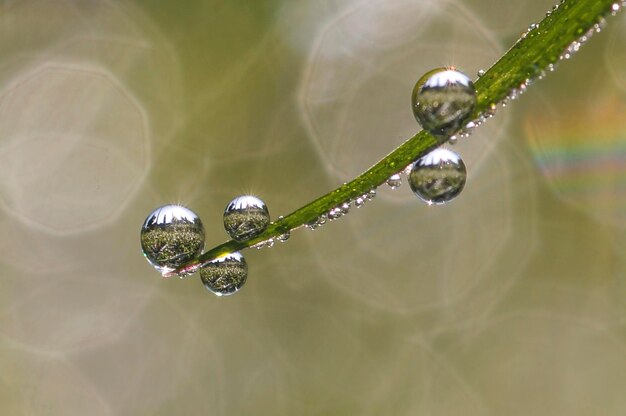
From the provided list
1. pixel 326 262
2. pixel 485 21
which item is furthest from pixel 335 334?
pixel 485 21

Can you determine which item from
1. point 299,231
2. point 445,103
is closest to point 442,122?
point 445,103

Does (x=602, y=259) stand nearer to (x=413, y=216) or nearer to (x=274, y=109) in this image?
(x=413, y=216)

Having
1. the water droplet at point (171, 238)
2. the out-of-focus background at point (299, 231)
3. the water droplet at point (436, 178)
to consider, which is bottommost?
the water droplet at point (436, 178)

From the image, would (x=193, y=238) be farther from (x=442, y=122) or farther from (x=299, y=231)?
(x=299, y=231)

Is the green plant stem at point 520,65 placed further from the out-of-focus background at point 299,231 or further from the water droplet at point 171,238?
the out-of-focus background at point 299,231

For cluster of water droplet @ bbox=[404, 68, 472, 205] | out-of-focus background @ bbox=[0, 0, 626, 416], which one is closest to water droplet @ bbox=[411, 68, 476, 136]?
cluster of water droplet @ bbox=[404, 68, 472, 205]

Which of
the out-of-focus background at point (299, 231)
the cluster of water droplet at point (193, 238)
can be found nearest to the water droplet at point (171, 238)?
the cluster of water droplet at point (193, 238)

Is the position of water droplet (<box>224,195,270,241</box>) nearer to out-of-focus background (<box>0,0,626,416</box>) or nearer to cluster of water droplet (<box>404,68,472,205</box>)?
cluster of water droplet (<box>404,68,472,205</box>)
